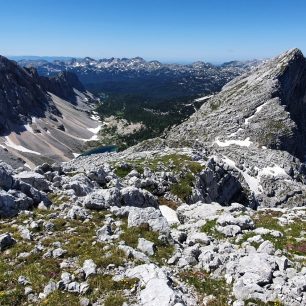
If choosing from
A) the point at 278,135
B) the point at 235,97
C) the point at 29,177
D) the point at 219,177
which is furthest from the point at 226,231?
the point at 235,97

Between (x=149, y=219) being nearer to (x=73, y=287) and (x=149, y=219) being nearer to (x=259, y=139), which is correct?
(x=73, y=287)

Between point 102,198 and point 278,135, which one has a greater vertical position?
point 102,198

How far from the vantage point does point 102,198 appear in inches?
1415

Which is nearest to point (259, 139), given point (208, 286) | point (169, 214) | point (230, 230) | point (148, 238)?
point (169, 214)

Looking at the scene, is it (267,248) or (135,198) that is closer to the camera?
(267,248)

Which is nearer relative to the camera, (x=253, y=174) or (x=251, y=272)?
(x=251, y=272)

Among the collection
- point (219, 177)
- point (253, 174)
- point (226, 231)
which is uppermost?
point (226, 231)

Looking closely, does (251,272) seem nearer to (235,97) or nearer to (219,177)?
(219,177)

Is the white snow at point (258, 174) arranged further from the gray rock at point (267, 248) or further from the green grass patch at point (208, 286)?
the green grass patch at point (208, 286)

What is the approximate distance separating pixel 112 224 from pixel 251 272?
12.0 metres

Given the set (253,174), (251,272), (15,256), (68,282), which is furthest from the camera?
(253,174)

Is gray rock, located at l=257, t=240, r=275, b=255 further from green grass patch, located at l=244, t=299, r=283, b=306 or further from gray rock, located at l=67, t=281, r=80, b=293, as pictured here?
gray rock, located at l=67, t=281, r=80, b=293

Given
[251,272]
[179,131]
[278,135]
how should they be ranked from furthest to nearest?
1. [179,131]
2. [278,135]
3. [251,272]

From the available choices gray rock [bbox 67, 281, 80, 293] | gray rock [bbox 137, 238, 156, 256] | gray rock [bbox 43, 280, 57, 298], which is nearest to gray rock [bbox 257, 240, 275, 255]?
gray rock [bbox 137, 238, 156, 256]
